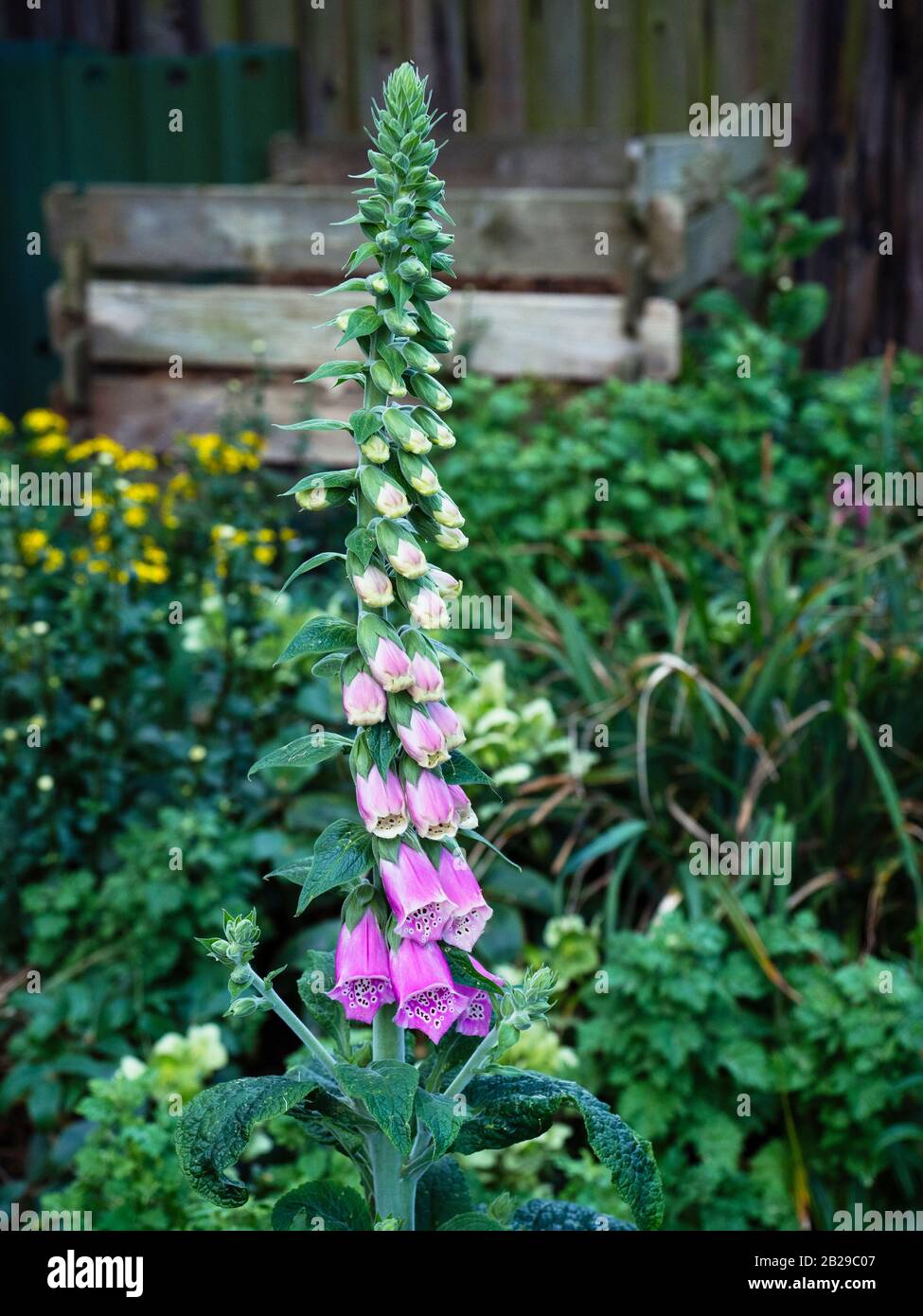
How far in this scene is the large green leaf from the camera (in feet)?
4.42

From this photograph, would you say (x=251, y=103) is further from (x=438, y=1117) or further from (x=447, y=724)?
(x=438, y=1117)

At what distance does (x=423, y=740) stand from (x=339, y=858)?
0.16 meters

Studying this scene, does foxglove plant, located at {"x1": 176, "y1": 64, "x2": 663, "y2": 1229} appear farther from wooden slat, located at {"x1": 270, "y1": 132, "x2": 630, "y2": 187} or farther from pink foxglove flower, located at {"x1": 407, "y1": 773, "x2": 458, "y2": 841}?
wooden slat, located at {"x1": 270, "y1": 132, "x2": 630, "y2": 187}

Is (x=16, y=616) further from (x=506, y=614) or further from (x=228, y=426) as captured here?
(x=506, y=614)

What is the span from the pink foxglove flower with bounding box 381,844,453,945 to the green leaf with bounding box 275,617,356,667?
22 centimetres

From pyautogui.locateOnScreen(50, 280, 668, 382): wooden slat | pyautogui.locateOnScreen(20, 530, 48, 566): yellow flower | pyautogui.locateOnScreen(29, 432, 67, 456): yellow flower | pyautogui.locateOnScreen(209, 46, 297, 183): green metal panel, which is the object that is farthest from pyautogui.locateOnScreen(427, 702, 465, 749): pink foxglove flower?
pyautogui.locateOnScreen(209, 46, 297, 183): green metal panel

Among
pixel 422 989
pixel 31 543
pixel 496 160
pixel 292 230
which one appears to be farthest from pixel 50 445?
pixel 496 160
